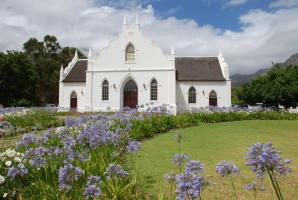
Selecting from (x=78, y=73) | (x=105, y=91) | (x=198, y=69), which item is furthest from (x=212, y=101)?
(x=78, y=73)

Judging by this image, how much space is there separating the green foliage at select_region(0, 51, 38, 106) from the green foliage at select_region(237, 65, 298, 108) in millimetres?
25616

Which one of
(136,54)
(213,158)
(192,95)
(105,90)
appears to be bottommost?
(213,158)

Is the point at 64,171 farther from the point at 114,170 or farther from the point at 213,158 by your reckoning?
the point at 213,158

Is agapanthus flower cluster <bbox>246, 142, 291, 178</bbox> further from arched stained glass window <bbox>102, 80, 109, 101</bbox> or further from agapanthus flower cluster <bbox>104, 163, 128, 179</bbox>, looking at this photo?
arched stained glass window <bbox>102, 80, 109, 101</bbox>

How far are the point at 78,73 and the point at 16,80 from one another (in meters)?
7.52

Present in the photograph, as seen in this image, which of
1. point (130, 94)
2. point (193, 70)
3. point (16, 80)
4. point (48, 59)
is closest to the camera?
point (130, 94)

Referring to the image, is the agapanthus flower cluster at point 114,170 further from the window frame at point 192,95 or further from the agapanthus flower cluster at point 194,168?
the window frame at point 192,95

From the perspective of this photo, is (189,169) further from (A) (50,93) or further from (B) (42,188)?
(A) (50,93)

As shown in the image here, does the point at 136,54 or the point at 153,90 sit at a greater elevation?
the point at 136,54

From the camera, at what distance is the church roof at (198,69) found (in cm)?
3488

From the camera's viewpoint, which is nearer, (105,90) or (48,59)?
(105,90)

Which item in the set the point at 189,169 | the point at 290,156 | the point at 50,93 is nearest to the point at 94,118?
the point at 290,156

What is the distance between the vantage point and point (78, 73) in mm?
38188

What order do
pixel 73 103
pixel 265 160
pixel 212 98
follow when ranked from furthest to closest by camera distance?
1. pixel 73 103
2. pixel 212 98
3. pixel 265 160
